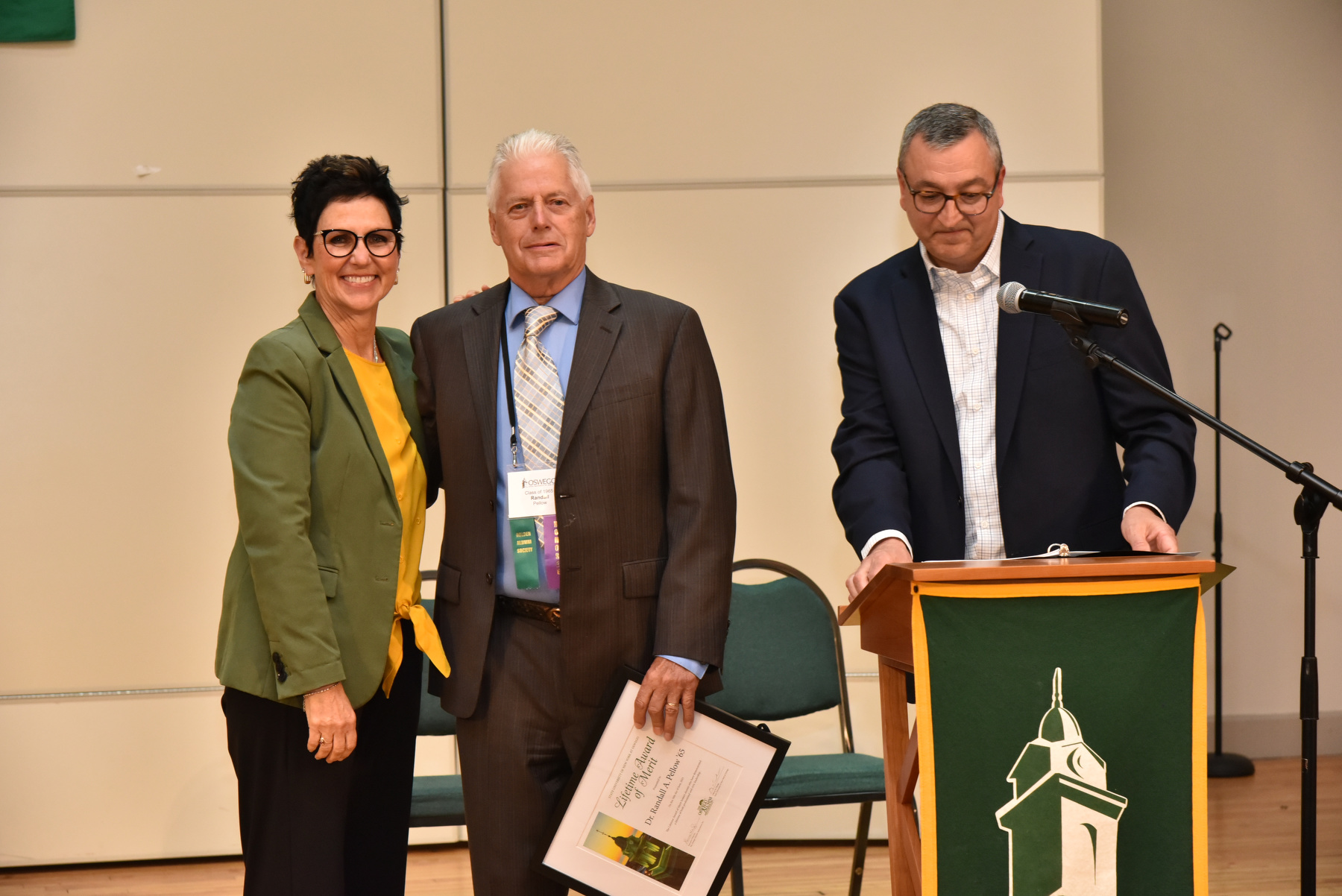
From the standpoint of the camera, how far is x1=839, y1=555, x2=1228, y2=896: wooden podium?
69.5 inches

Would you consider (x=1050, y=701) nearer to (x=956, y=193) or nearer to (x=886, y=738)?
(x=886, y=738)

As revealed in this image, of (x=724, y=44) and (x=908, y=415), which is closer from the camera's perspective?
(x=908, y=415)

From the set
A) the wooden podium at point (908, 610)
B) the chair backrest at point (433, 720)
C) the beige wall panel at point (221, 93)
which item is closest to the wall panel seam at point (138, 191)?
the beige wall panel at point (221, 93)

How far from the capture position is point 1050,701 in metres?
1.77

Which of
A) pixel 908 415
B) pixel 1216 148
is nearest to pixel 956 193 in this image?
pixel 908 415

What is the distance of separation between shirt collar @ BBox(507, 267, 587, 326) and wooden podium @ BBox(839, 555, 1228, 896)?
31.2 inches

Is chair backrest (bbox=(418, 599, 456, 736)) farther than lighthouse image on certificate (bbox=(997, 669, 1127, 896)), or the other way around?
chair backrest (bbox=(418, 599, 456, 736))

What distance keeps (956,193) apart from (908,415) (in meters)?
0.46

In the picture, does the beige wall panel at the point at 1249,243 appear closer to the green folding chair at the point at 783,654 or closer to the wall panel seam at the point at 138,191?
the green folding chair at the point at 783,654

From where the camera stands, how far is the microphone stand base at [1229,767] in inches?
189

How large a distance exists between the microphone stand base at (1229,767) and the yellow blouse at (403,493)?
12.7 ft

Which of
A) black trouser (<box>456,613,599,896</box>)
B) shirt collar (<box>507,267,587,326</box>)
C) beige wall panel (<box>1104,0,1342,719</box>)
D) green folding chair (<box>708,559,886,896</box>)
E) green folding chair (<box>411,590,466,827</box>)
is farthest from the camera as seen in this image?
beige wall panel (<box>1104,0,1342,719</box>)

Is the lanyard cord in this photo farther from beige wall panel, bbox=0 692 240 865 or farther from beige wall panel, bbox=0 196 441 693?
beige wall panel, bbox=0 692 240 865

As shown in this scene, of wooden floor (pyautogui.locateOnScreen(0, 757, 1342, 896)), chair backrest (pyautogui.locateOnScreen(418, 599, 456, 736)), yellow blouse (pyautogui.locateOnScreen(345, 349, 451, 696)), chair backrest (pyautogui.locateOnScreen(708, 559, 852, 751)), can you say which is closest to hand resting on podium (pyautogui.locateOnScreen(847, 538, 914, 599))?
yellow blouse (pyautogui.locateOnScreen(345, 349, 451, 696))
